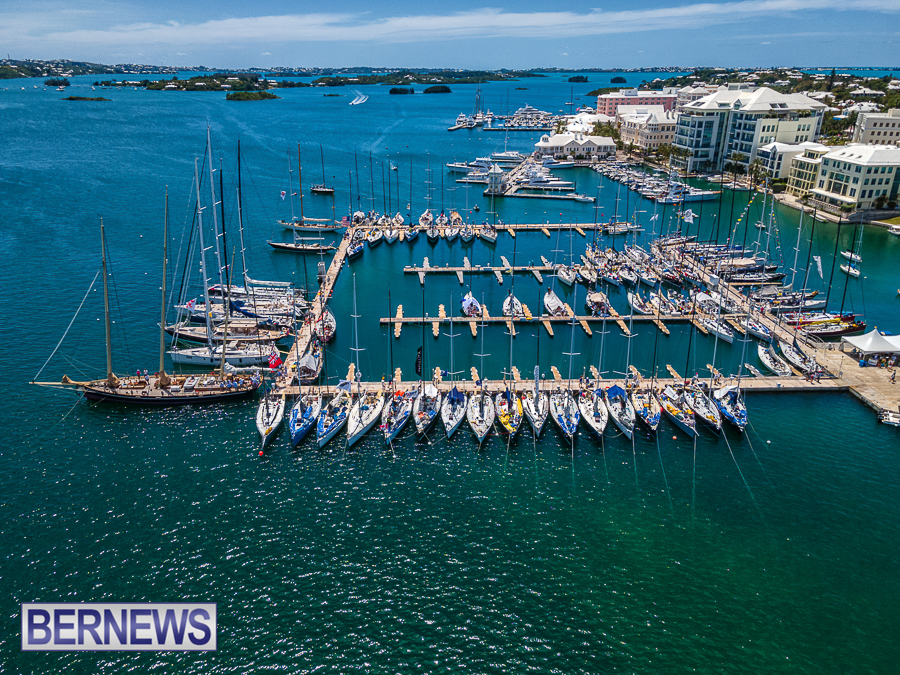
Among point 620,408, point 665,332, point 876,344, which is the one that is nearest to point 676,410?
point 620,408

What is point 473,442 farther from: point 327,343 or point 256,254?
point 256,254

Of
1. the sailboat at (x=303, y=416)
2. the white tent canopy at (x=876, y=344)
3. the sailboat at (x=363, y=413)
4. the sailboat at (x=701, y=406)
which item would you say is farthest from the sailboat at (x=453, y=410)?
the white tent canopy at (x=876, y=344)

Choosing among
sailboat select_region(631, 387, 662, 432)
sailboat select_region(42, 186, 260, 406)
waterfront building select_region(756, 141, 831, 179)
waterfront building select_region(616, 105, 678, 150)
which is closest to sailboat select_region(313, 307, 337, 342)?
sailboat select_region(42, 186, 260, 406)

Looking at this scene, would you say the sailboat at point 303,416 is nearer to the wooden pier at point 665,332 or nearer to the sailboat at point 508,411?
the wooden pier at point 665,332

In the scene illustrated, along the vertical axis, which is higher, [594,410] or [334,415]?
[594,410]

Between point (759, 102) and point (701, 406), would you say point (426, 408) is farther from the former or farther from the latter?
point (759, 102)

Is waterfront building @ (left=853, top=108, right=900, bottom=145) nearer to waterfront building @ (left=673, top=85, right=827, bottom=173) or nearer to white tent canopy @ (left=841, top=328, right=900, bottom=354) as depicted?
waterfront building @ (left=673, top=85, right=827, bottom=173)
